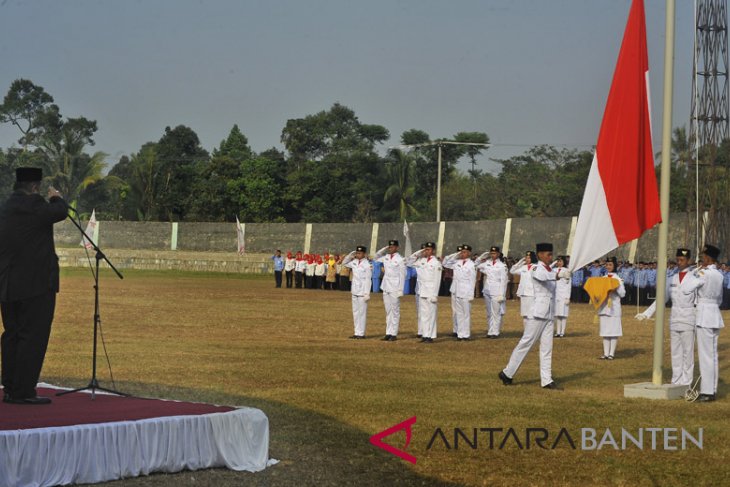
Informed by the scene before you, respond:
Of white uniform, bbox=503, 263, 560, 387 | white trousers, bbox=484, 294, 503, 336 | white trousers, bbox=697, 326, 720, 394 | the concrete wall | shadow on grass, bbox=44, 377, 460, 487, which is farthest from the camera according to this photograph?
the concrete wall

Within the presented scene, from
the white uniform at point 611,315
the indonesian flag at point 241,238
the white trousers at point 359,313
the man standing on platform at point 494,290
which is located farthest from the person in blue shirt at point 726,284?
the indonesian flag at point 241,238

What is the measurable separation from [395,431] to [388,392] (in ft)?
8.89

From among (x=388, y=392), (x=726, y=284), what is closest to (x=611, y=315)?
(x=388, y=392)

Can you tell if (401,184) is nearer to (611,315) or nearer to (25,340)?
(611,315)

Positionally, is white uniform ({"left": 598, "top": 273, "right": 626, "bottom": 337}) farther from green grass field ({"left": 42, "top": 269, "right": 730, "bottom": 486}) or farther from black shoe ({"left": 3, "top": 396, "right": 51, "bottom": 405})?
black shoe ({"left": 3, "top": 396, "right": 51, "bottom": 405})

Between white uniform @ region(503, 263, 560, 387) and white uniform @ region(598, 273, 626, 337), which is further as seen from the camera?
white uniform @ region(598, 273, 626, 337)

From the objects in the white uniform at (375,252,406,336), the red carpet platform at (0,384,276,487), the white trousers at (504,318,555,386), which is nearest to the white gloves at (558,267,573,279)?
the white trousers at (504,318,555,386)

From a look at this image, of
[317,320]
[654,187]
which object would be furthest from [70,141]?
[654,187]

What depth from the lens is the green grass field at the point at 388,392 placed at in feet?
29.9

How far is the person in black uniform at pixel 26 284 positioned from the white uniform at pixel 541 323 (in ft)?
22.2

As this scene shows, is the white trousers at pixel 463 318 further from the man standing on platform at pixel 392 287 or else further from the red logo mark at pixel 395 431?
the red logo mark at pixel 395 431

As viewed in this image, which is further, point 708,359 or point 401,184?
point 401,184

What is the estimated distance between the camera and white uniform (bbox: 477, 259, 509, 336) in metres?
23.1

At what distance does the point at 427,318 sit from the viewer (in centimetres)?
2155
